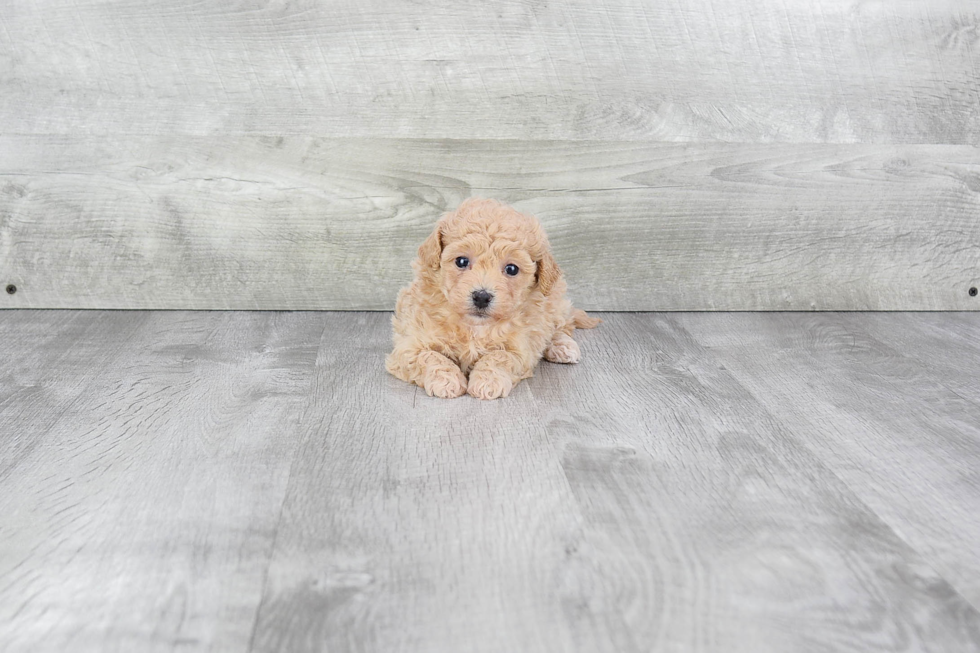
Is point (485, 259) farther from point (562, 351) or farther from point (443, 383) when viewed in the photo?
point (562, 351)

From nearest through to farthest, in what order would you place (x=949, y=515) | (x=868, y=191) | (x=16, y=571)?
(x=16, y=571) → (x=949, y=515) → (x=868, y=191)

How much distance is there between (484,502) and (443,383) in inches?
16.8

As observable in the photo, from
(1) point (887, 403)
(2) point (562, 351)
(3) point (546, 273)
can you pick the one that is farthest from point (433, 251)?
(1) point (887, 403)

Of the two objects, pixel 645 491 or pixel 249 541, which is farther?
pixel 645 491

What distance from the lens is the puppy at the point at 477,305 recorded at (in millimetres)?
1552

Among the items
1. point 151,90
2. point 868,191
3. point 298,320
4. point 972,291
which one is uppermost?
point 151,90

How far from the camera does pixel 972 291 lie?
92.4 inches

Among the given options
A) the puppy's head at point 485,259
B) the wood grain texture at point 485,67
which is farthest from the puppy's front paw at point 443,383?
the wood grain texture at point 485,67

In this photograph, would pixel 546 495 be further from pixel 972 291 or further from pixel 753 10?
pixel 972 291

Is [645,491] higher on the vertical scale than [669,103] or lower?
lower

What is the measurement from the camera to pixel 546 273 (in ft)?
5.34

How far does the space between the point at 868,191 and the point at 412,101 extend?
47.4 inches

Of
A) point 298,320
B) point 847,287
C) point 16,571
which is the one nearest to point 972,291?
point 847,287

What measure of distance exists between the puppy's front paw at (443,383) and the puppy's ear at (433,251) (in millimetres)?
194
